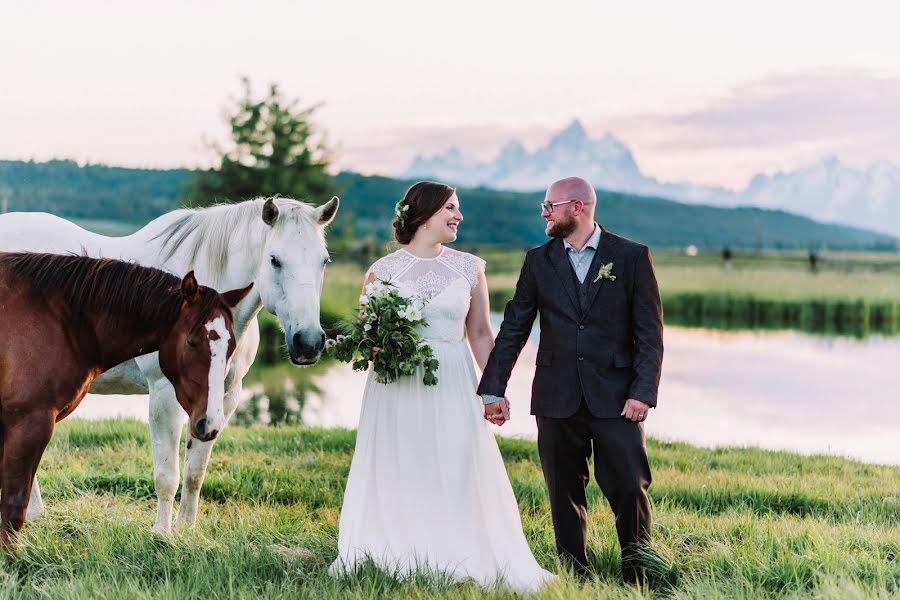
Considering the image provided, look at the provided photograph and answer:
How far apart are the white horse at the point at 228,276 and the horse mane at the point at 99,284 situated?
26 centimetres

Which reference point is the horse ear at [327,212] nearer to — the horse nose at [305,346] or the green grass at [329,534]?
the horse nose at [305,346]

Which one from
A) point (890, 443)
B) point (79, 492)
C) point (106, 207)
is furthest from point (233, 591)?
point (106, 207)

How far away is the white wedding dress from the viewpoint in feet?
15.0

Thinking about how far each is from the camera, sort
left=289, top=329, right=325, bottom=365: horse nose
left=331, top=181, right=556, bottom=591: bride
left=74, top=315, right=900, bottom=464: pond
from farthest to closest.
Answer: left=74, top=315, right=900, bottom=464: pond
left=289, top=329, right=325, bottom=365: horse nose
left=331, top=181, right=556, bottom=591: bride

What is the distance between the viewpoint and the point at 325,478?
7.08m

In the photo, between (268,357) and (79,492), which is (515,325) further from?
(268,357)

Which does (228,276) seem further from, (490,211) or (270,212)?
(490,211)

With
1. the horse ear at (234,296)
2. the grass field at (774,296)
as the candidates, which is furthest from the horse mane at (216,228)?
the grass field at (774,296)

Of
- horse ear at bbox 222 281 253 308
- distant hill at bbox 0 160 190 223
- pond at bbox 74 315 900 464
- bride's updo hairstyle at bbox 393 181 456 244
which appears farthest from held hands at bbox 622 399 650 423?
distant hill at bbox 0 160 190 223

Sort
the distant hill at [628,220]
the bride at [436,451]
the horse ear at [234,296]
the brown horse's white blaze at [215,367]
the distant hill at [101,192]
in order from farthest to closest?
the distant hill at [628,220] < the distant hill at [101,192] < the bride at [436,451] < the horse ear at [234,296] < the brown horse's white blaze at [215,367]

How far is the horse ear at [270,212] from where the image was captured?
5027mm

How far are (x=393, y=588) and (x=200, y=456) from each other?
2.01 meters

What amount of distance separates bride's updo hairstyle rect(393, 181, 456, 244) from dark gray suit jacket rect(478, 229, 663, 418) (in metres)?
0.61

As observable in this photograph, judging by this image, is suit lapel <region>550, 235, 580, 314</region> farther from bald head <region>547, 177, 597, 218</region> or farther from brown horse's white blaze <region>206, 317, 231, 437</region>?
brown horse's white blaze <region>206, 317, 231, 437</region>
